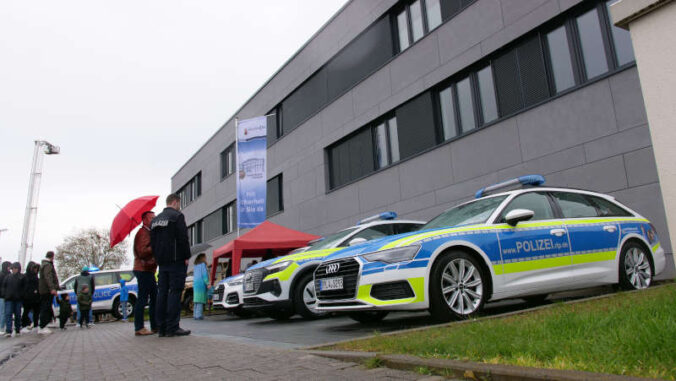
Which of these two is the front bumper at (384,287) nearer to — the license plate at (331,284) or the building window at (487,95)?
the license plate at (331,284)

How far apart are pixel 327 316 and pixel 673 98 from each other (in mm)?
6915

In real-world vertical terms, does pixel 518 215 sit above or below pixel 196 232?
below

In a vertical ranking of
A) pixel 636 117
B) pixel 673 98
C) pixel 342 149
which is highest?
pixel 342 149

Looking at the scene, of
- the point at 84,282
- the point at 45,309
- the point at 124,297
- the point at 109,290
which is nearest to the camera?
the point at 45,309

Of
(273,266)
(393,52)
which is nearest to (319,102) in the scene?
(393,52)

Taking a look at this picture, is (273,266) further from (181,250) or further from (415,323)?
(415,323)

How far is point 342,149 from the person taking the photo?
62.2 ft

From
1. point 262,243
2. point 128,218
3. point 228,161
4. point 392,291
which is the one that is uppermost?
point 228,161

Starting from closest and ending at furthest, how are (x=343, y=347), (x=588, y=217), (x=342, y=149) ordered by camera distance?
1. (x=343, y=347)
2. (x=588, y=217)
3. (x=342, y=149)

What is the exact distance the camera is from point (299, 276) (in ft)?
29.3

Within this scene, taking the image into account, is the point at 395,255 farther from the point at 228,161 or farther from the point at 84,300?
the point at 228,161

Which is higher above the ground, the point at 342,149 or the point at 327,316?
the point at 342,149

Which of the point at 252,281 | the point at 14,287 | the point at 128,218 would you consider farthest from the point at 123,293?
the point at 128,218

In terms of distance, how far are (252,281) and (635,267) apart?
6.25 metres
